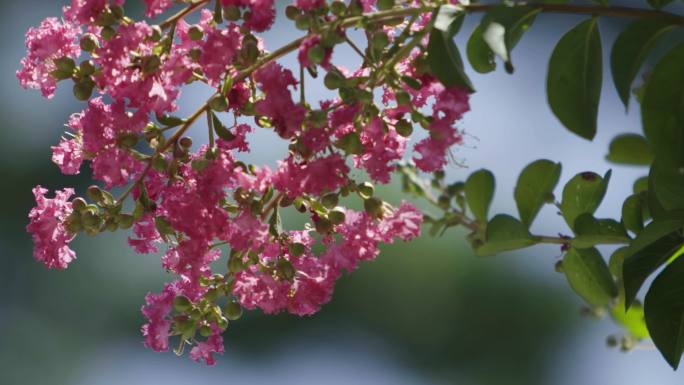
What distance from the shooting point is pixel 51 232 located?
3.09 ft

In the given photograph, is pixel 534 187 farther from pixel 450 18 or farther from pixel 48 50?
pixel 48 50

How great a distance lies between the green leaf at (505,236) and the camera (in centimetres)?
85

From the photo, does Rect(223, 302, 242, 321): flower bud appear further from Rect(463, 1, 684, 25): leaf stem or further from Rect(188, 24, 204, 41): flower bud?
Rect(463, 1, 684, 25): leaf stem

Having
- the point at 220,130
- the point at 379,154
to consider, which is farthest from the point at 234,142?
the point at 379,154

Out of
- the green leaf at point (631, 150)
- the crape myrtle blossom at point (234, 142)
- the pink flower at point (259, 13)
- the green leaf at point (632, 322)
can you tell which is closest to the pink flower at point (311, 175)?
the crape myrtle blossom at point (234, 142)

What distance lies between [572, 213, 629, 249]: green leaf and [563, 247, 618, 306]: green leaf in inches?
1.9

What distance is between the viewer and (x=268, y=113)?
781 mm

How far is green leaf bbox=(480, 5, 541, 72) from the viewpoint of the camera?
0.68 m

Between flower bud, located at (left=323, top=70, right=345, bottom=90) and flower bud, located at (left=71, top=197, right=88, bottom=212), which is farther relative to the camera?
flower bud, located at (left=71, top=197, right=88, bottom=212)

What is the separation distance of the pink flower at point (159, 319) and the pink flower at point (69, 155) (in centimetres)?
14

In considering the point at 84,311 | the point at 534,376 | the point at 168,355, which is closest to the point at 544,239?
the point at 168,355

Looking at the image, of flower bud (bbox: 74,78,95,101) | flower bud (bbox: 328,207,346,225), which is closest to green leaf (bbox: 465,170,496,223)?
flower bud (bbox: 328,207,346,225)

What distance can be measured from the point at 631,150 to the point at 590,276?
0.22 metres

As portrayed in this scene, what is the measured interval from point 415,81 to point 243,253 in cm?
22
